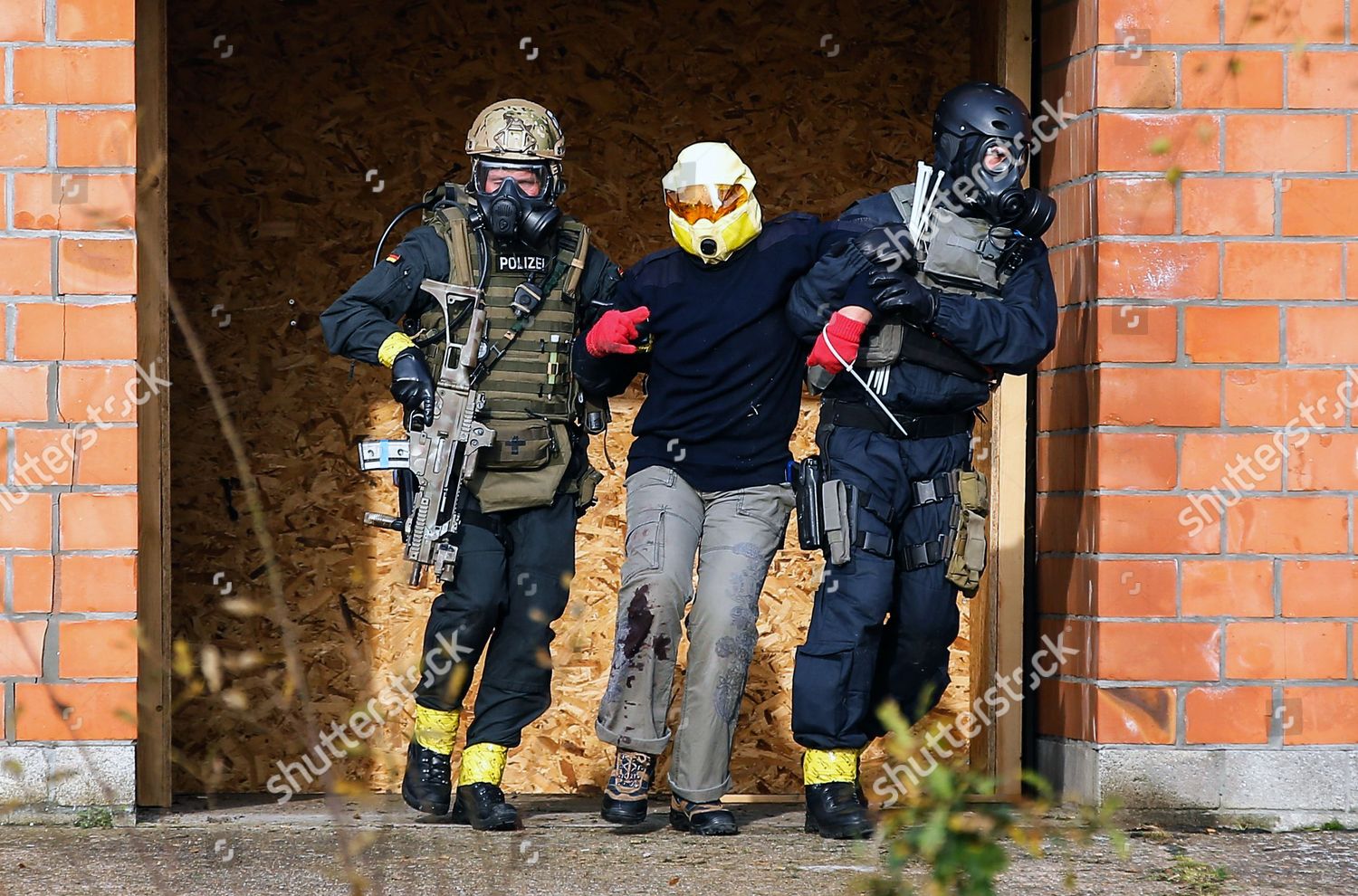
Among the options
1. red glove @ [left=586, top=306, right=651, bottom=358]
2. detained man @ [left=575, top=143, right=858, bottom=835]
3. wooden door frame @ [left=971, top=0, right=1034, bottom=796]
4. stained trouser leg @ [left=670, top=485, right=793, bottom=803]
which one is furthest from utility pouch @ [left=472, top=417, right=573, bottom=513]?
wooden door frame @ [left=971, top=0, right=1034, bottom=796]

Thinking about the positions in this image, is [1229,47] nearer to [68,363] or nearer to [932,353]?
[932,353]

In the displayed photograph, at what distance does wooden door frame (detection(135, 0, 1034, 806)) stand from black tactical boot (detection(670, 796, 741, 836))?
103 cm

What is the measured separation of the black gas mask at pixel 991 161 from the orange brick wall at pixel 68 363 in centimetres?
236

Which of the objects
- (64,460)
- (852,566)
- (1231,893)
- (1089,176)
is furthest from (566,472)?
(1231,893)

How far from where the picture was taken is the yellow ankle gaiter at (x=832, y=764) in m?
4.68

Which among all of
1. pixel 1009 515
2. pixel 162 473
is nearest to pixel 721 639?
pixel 1009 515

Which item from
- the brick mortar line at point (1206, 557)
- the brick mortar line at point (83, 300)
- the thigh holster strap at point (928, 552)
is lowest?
the brick mortar line at point (1206, 557)

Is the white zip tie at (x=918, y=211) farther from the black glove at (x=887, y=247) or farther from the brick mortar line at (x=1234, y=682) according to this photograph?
the brick mortar line at (x=1234, y=682)

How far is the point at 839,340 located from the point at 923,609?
80 cm

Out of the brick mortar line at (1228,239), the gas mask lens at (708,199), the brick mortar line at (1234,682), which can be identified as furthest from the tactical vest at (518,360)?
the brick mortar line at (1234,682)

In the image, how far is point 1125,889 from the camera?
3994mm

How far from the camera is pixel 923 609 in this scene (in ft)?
15.5

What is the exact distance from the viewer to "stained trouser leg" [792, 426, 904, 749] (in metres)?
4.62

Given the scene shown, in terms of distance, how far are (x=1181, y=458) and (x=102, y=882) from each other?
3170 mm
